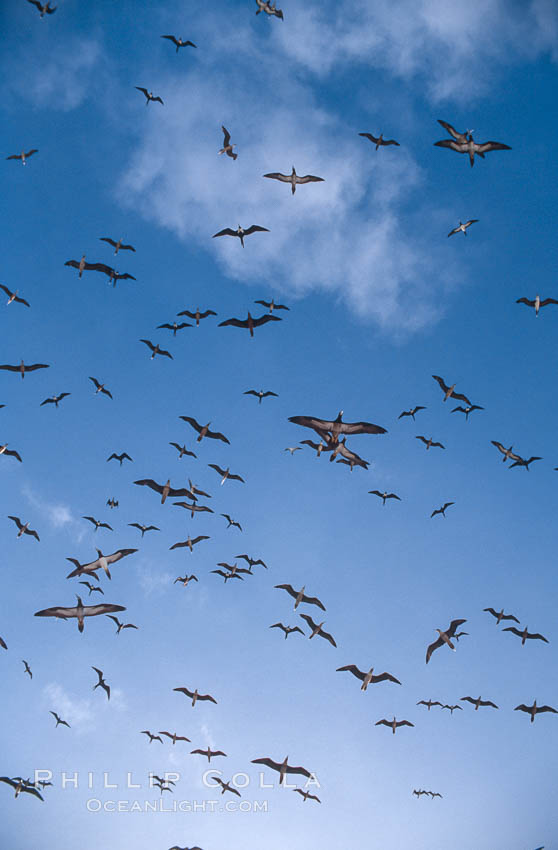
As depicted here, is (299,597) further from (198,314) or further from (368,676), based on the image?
(198,314)

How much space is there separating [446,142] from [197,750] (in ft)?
140

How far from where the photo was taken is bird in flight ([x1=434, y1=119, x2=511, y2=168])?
3012 cm

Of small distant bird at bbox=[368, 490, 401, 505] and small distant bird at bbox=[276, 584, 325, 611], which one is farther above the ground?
small distant bird at bbox=[368, 490, 401, 505]

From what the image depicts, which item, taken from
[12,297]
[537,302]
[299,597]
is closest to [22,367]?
[12,297]

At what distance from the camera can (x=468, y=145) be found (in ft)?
102

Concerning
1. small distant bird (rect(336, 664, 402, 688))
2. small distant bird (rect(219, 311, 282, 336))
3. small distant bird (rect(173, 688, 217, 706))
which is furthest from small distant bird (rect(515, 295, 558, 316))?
small distant bird (rect(173, 688, 217, 706))

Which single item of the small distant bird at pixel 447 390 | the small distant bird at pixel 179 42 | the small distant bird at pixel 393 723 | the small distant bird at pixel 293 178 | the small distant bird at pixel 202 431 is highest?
the small distant bird at pixel 179 42

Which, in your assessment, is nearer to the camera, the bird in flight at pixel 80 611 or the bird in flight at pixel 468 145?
the bird in flight at pixel 80 611

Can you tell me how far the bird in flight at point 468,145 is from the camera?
3012cm

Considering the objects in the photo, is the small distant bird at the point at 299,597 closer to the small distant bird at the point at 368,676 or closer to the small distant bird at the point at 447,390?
the small distant bird at the point at 368,676

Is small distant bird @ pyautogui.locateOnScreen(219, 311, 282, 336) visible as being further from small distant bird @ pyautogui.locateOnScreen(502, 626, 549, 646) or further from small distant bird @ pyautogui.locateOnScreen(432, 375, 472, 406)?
small distant bird @ pyautogui.locateOnScreen(502, 626, 549, 646)

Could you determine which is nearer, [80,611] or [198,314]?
[80,611]

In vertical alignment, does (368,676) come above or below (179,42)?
below

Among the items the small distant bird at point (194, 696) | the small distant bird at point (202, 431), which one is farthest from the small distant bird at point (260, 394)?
the small distant bird at point (194, 696)
